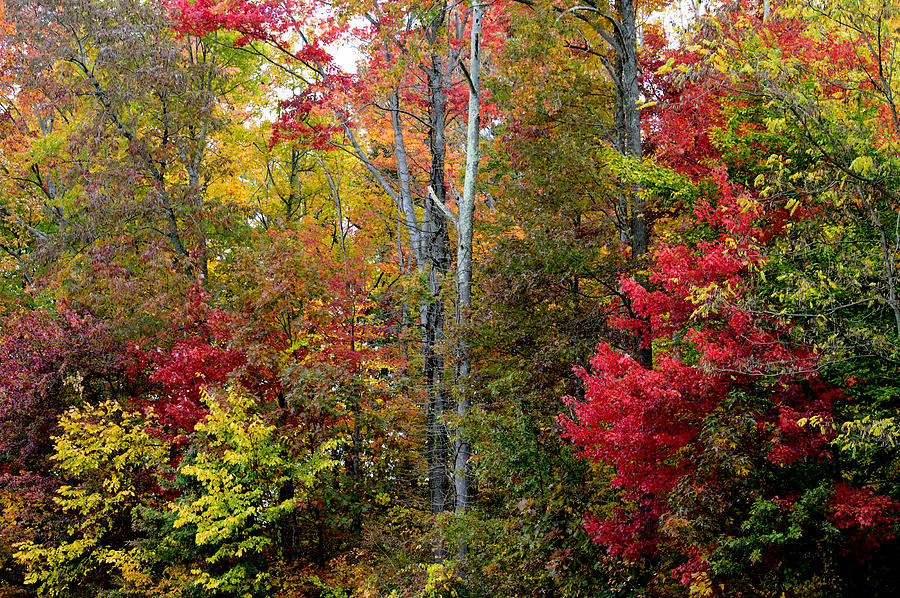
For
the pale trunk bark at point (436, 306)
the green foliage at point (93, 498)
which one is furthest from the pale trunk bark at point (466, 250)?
the green foliage at point (93, 498)

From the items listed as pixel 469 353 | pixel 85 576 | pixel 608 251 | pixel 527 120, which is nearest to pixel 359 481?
pixel 469 353

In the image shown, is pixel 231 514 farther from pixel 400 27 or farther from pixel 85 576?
pixel 400 27

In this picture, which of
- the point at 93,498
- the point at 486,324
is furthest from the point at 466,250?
the point at 93,498

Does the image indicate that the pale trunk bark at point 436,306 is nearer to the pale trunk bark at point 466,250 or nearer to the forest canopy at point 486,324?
the forest canopy at point 486,324

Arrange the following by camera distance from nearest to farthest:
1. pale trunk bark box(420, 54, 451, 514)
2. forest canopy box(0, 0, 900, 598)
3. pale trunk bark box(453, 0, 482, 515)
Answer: forest canopy box(0, 0, 900, 598)
pale trunk bark box(453, 0, 482, 515)
pale trunk bark box(420, 54, 451, 514)

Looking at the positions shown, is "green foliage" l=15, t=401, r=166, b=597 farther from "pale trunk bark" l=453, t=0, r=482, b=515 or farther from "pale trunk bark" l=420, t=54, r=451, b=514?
"pale trunk bark" l=453, t=0, r=482, b=515

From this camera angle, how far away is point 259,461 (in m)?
11.8

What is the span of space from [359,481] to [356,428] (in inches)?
41.6

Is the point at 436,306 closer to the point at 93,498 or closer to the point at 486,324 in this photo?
the point at 486,324

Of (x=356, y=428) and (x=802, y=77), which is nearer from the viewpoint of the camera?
(x=802, y=77)

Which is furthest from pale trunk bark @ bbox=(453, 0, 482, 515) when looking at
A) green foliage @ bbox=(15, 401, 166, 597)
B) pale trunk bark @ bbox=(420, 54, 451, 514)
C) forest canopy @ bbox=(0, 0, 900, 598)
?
green foliage @ bbox=(15, 401, 166, 597)

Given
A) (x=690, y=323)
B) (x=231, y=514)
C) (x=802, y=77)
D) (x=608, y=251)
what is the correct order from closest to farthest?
1. (x=802, y=77)
2. (x=690, y=323)
3. (x=231, y=514)
4. (x=608, y=251)

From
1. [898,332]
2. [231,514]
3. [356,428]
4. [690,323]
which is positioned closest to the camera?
[898,332]

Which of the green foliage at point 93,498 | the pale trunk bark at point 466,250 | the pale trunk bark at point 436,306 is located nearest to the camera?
the green foliage at point 93,498
